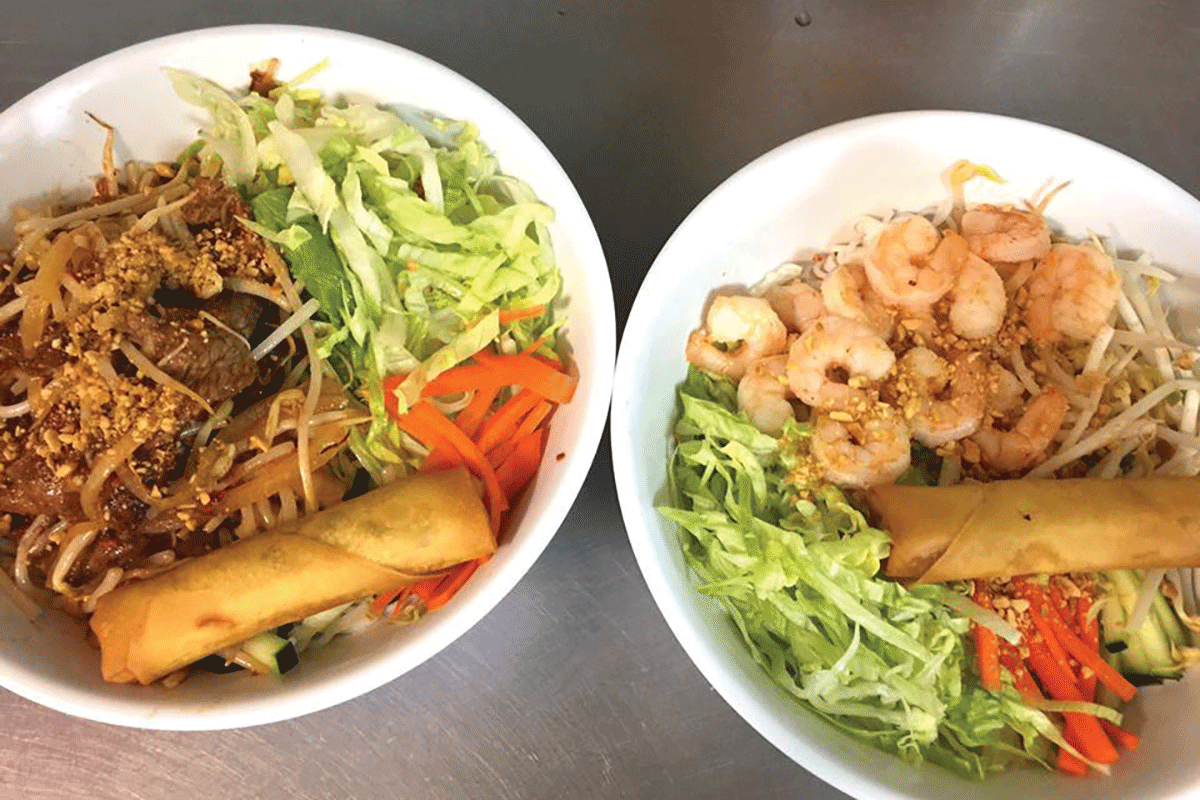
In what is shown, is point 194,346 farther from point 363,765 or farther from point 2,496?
point 363,765

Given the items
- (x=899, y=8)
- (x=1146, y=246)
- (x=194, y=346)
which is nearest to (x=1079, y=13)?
(x=899, y=8)

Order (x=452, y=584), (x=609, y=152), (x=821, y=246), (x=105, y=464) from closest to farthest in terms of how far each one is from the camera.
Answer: (x=105, y=464)
(x=452, y=584)
(x=821, y=246)
(x=609, y=152)

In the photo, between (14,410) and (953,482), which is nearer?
(14,410)

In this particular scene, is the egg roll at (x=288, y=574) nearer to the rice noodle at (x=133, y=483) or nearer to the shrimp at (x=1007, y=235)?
the rice noodle at (x=133, y=483)

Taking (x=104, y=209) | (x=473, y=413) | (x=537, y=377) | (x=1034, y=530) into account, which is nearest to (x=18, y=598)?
(x=104, y=209)

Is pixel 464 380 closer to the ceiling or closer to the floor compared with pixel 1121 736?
A: closer to the ceiling

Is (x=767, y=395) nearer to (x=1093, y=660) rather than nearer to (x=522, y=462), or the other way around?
(x=522, y=462)
